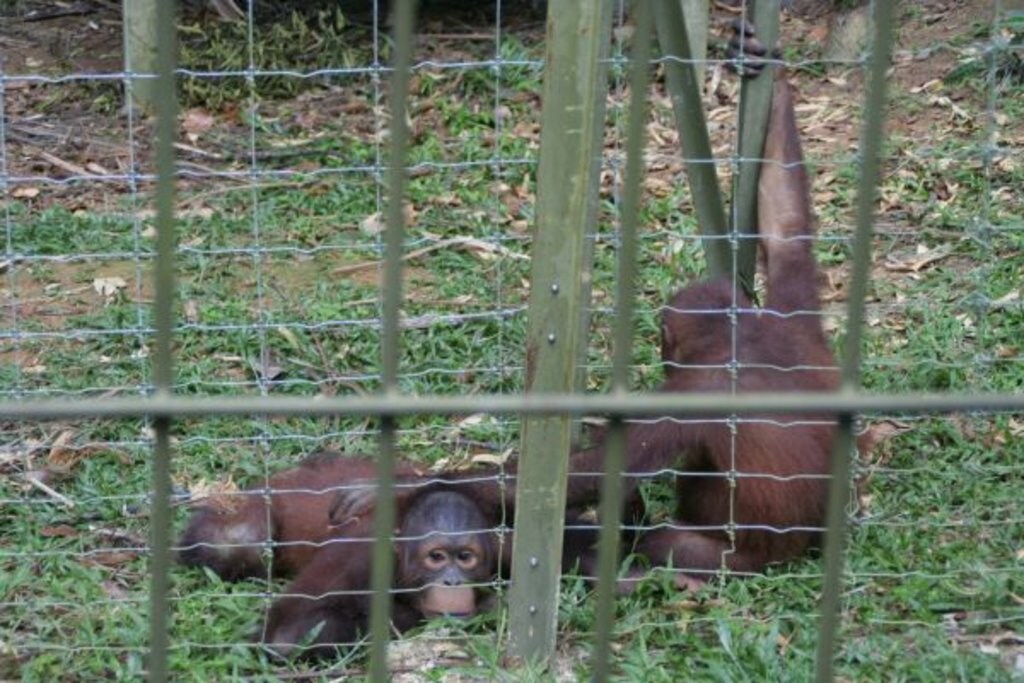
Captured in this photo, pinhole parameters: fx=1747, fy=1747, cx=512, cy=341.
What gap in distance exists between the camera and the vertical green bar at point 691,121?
5.05m

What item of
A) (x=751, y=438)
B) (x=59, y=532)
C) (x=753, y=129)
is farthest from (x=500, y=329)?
(x=59, y=532)

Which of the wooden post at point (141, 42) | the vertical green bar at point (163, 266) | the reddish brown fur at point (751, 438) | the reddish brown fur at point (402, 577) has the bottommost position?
the reddish brown fur at point (402, 577)

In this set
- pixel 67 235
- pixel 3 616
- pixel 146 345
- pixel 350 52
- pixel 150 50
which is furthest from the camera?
pixel 350 52

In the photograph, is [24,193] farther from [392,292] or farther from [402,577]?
[392,292]

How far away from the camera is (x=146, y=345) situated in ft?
22.4

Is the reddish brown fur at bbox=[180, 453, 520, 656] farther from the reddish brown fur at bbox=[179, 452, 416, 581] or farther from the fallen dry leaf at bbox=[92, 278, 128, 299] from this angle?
the fallen dry leaf at bbox=[92, 278, 128, 299]

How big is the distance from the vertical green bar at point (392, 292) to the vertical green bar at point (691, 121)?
290 centimetres

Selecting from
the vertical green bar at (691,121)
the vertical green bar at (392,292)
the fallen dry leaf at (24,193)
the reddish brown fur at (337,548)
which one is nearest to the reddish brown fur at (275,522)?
the reddish brown fur at (337,548)

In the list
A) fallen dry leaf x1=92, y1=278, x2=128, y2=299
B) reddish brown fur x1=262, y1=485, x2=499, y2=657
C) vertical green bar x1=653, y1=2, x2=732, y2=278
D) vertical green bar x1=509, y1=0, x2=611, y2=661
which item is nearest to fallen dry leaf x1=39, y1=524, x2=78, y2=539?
reddish brown fur x1=262, y1=485, x2=499, y2=657

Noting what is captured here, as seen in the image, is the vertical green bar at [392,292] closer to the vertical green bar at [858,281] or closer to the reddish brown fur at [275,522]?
the vertical green bar at [858,281]

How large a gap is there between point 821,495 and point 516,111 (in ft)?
14.6

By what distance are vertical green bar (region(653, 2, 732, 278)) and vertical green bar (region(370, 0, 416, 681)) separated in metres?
2.90

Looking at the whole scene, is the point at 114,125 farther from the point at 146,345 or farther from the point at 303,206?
the point at 146,345

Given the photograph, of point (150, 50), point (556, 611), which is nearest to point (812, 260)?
point (556, 611)
